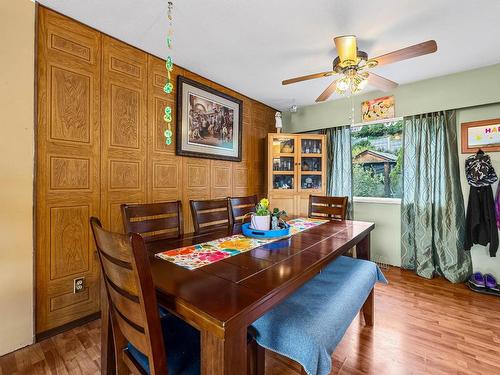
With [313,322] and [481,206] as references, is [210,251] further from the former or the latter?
[481,206]

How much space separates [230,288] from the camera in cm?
85

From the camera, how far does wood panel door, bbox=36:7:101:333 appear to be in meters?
1.69

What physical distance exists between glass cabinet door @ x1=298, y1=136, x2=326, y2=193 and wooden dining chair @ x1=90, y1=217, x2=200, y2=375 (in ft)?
9.37

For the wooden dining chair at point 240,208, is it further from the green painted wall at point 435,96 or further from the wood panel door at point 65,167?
the green painted wall at point 435,96

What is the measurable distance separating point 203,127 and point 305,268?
7.19ft

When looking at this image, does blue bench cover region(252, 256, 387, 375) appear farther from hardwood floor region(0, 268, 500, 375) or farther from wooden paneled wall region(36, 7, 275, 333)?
wooden paneled wall region(36, 7, 275, 333)

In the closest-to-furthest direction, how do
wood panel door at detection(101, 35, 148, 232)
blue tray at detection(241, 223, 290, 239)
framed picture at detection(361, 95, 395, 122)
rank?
blue tray at detection(241, 223, 290, 239) → wood panel door at detection(101, 35, 148, 232) → framed picture at detection(361, 95, 395, 122)

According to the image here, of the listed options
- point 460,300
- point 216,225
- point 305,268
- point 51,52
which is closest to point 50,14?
point 51,52

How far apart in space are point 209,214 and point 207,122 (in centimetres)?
132

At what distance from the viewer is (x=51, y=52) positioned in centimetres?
172

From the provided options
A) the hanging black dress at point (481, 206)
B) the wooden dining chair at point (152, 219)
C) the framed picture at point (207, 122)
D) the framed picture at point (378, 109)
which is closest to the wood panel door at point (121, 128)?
the framed picture at point (207, 122)

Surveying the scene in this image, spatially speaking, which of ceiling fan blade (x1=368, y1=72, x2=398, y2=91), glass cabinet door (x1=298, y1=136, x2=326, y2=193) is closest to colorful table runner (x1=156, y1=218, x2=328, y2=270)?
ceiling fan blade (x1=368, y1=72, x2=398, y2=91)

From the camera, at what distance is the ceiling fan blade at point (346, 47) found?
168 cm

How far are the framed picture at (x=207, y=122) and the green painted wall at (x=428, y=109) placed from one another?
134 centimetres
